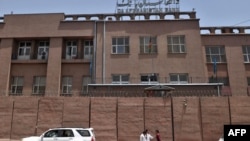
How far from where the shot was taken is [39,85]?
27.4 meters

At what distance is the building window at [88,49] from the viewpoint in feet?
92.2

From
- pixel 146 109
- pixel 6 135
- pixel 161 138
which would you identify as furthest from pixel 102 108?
pixel 6 135

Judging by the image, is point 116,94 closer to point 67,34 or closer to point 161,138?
point 161,138

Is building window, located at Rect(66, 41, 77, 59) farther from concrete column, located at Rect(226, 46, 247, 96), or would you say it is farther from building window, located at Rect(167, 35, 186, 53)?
concrete column, located at Rect(226, 46, 247, 96)

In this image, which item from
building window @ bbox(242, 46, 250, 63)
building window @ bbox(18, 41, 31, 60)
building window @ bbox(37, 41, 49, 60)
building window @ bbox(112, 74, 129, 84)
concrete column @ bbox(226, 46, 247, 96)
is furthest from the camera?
building window @ bbox(18, 41, 31, 60)

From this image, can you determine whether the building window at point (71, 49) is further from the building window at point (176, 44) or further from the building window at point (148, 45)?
the building window at point (176, 44)

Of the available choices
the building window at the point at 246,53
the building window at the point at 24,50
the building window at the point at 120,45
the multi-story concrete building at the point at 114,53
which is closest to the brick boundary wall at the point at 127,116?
the multi-story concrete building at the point at 114,53

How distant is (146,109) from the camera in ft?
62.7

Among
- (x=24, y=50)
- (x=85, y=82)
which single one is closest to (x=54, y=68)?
(x=85, y=82)

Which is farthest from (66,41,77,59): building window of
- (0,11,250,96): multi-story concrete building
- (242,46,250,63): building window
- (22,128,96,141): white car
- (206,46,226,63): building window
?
(242,46,250,63): building window

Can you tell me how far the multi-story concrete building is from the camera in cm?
2575

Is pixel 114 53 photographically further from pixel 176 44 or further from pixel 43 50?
pixel 43 50

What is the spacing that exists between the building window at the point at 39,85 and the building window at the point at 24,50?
9.75 ft

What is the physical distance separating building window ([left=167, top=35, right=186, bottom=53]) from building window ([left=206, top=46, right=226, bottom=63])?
3560 mm
